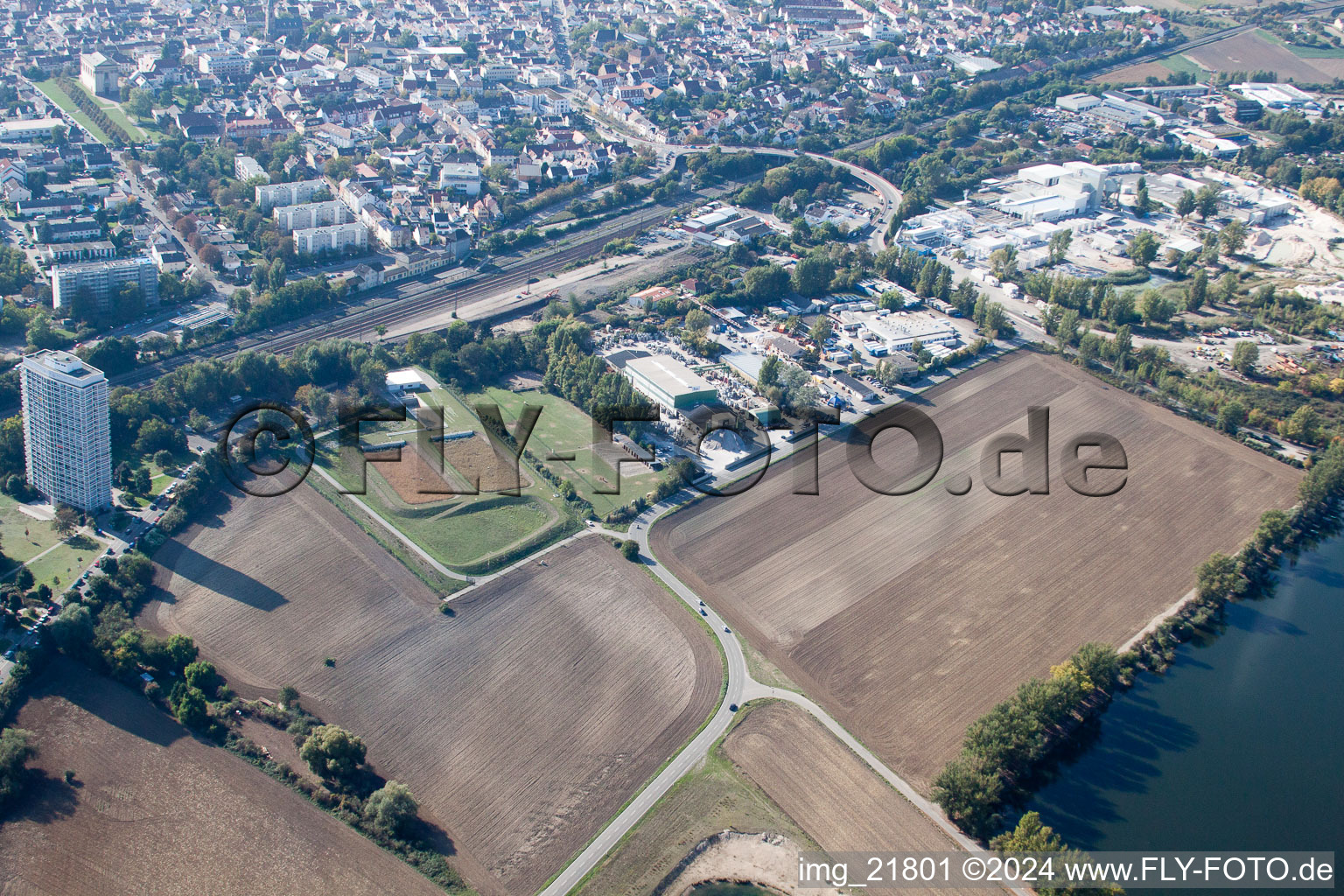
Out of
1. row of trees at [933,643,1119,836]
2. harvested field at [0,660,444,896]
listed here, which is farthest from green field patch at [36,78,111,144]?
row of trees at [933,643,1119,836]

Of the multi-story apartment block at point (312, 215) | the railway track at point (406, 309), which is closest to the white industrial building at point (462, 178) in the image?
the multi-story apartment block at point (312, 215)

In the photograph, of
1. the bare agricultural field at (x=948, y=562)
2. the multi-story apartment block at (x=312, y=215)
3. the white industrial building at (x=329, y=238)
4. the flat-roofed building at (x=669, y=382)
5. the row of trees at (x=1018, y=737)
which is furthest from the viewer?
the multi-story apartment block at (x=312, y=215)

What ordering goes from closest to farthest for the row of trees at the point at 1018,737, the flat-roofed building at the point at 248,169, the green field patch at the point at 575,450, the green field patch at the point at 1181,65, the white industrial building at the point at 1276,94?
the row of trees at the point at 1018,737 → the green field patch at the point at 575,450 → the flat-roofed building at the point at 248,169 → the white industrial building at the point at 1276,94 → the green field patch at the point at 1181,65

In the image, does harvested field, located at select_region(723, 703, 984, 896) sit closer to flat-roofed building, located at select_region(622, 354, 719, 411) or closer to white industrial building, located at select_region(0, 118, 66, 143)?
flat-roofed building, located at select_region(622, 354, 719, 411)

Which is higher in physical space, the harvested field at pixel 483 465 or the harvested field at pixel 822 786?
the harvested field at pixel 483 465

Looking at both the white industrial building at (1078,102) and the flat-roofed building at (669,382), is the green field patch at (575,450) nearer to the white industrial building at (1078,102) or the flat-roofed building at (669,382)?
the flat-roofed building at (669,382)

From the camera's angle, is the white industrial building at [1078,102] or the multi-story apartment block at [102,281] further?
the white industrial building at [1078,102]
